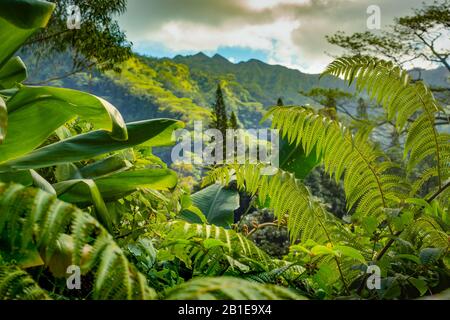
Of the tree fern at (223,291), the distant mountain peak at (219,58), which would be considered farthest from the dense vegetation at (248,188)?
the distant mountain peak at (219,58)

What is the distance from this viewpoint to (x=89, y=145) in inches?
37.0

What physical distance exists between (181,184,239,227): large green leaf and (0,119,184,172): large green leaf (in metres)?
0.63

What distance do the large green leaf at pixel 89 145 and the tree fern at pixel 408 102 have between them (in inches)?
16.5

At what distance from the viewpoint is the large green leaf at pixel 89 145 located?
33.8 inches

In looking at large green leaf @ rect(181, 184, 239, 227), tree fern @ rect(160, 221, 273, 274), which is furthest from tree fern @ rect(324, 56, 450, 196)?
large green leaf @ rect(181, 184, 239, 227)

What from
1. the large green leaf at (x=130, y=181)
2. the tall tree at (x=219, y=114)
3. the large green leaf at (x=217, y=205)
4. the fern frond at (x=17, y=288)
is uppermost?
the tall tree at (x=219, y=114)

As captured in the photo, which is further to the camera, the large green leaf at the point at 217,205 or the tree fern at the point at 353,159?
the large green leaf at the point at 217,205

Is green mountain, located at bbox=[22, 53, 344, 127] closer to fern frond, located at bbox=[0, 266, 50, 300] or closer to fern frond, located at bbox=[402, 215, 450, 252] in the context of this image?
fern frond, located at bbox=[402, 215, 450, 252]

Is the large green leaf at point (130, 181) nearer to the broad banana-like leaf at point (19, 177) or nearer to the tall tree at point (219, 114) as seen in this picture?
the broad banana-like leaf at point (19, 177)

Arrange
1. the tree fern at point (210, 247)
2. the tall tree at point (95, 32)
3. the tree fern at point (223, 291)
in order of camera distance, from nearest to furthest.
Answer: the tree fern at point (223, 291), the tree fern at point (210, 247), the tall tree at point (95, 32)

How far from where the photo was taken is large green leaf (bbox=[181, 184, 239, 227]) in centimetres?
170

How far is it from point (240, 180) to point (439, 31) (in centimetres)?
1197

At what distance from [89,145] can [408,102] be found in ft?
2.29

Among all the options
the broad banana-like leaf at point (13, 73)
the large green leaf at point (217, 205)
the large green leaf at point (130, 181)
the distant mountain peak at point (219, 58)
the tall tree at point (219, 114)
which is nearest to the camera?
the large green leaf at point (130, 181)
